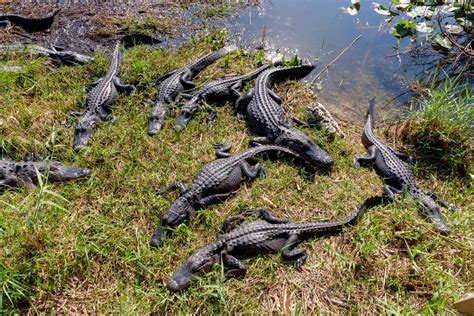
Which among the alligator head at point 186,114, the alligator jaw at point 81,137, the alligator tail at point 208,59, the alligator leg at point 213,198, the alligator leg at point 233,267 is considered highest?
the alligator tail at point 208,59

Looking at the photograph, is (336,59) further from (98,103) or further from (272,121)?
(98,103)

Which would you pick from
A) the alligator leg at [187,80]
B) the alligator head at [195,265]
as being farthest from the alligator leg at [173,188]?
the alligator leg at [187,80]

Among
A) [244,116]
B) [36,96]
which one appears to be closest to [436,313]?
[244,116]

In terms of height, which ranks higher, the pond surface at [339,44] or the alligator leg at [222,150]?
the pond surface at [339,44]

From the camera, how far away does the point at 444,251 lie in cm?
390

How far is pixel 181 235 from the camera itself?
400 cm

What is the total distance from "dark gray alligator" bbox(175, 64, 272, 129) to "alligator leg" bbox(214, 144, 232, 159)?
2.08 ft

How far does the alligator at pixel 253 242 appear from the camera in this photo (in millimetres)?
3574

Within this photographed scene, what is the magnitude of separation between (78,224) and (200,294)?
1.63 m

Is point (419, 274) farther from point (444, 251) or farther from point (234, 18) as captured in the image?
point (234, 18)

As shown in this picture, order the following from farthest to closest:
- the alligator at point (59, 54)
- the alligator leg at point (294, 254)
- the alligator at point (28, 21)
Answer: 1. the alligator at point (28, 21)
2. the alligator at point (59, 54)
3. the alligator leg at point (294, 254)

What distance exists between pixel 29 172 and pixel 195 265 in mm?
2727

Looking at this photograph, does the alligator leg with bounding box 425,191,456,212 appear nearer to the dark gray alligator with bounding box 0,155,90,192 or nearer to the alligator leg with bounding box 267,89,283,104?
the alligator leg with bounding box 267,89,283,104

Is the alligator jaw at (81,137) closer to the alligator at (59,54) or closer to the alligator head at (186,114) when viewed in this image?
the alligator head at (186,114)
